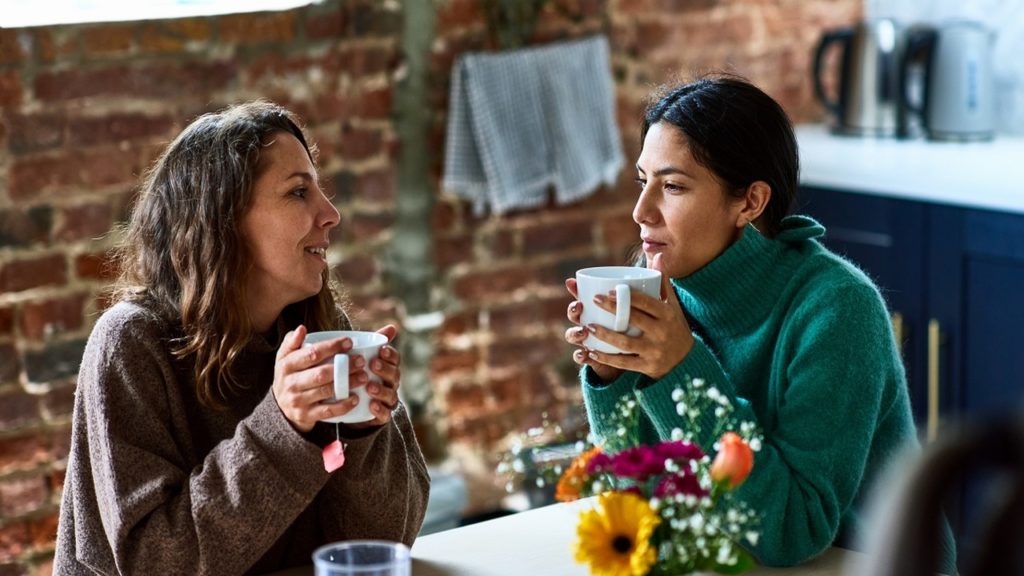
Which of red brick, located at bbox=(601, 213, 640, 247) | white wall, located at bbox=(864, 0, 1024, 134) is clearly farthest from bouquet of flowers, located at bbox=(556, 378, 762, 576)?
white wall, located at bbox=(864, 0, 1024, 134)

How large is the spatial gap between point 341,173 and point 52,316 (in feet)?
2.09

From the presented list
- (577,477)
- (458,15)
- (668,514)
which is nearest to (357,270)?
(458,15)

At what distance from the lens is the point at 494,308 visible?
10.0 ft

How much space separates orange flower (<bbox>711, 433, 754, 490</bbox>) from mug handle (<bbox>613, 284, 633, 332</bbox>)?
0.22 meters

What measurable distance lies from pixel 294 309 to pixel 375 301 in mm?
1229

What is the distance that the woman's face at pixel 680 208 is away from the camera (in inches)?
63.7

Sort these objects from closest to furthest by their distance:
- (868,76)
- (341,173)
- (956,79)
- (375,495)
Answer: (375,495) → (341,173) → (956,79) → (868,76)

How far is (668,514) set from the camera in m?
1.20

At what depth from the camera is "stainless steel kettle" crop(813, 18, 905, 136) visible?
3.26m

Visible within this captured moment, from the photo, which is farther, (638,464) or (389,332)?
(389,332)

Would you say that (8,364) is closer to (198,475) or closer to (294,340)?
(198,475)

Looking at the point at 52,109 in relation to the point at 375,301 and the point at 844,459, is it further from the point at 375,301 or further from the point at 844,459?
the point at 844,459

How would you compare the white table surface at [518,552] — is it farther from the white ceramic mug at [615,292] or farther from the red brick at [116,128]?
the red brick at [116,128]

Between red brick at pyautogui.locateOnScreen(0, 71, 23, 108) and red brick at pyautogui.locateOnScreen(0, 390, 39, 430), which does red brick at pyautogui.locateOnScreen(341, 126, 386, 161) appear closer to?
red brick at pyautogui.locateOnScreen(0, 71, 23, 108)
